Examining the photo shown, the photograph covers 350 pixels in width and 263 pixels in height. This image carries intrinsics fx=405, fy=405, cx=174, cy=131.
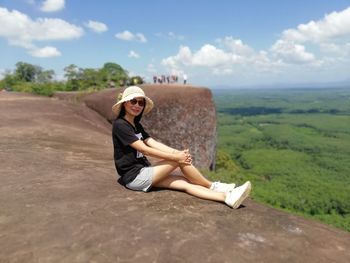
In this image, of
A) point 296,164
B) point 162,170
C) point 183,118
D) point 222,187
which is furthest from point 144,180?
point 296,164

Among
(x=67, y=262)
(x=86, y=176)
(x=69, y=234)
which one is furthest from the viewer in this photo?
(x=86, y=176)

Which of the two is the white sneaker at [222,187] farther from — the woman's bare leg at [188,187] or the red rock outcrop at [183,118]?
the red rock outcrop at [183,118]

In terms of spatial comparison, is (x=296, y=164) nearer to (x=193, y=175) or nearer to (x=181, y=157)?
(x=193, y=175)

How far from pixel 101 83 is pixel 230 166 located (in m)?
13.4

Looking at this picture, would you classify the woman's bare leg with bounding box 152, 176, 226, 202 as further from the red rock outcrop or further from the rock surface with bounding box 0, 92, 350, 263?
the red rock outcrop

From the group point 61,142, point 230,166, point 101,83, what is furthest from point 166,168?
point 230,166

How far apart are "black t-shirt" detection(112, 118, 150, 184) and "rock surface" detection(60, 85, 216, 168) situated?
11342 mm

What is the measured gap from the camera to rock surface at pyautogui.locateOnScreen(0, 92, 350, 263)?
344cm

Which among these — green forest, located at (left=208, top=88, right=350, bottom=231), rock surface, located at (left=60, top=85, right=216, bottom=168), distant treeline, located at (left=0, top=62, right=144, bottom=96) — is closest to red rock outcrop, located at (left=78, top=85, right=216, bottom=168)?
rock surface, located at (left=60, top=85, right=216, bottom=168)

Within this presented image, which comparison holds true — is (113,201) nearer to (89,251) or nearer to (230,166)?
(89,251)

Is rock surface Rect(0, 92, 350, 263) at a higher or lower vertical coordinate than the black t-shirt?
lower

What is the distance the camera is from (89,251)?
135 inches

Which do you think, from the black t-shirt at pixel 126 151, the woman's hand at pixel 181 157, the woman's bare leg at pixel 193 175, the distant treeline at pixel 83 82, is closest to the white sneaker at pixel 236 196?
the woman's bare leg at pixel 193 175

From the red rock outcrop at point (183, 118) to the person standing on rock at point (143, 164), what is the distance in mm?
11240
